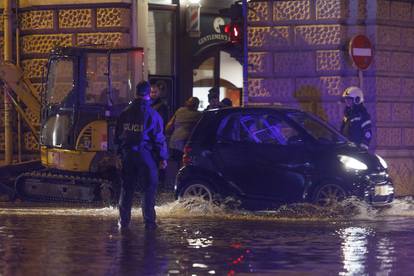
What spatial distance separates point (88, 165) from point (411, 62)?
19.9ft

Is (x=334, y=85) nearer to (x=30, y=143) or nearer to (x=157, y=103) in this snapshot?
(x=157, y=103)

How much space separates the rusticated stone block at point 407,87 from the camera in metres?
22.3

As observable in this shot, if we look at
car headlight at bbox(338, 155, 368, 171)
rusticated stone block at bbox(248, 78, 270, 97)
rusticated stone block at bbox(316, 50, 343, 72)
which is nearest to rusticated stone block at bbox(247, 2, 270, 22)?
rusticated stone block at bbox(248, 78, 270, 97)

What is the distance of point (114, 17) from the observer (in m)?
23.1

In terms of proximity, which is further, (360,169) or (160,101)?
(160,101)

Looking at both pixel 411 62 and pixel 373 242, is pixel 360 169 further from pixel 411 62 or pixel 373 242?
pixel 411 62

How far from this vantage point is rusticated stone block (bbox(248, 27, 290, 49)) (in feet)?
73.0

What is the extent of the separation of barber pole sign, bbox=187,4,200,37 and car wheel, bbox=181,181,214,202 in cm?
920

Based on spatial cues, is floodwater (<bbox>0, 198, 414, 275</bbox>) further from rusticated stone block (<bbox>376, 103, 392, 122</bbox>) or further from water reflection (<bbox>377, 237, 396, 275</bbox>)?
rusticated stone block (<bbox>376, 103, 392, 122</bbox>)

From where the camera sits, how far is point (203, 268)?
11695 millimetres

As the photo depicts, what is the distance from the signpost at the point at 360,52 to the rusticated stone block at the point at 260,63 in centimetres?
164

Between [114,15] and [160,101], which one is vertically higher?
[114,15]

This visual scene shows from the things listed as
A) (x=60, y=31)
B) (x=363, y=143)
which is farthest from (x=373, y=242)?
(x=60, y=31)

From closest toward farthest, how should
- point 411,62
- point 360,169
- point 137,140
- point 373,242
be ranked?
1. point 373,242
2. point 137,140
3. point 360,169
4. point 411,62
